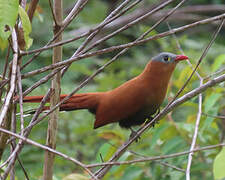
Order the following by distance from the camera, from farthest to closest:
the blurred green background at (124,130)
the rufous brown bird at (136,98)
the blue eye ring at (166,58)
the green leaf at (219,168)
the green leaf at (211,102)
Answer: the blue eye ring at (166,58) → the rufous brown bird at (136,98) → the blurred green background at (124,130) → the green leaf at (211,102) → the green leaf at (219,168)

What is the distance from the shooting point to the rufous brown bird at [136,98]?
9.70ft

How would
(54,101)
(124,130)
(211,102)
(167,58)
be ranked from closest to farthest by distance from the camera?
(54,101), (211,102), (167,58), (124,130)

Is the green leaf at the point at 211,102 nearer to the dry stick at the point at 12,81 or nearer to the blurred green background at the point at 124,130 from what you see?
the blurred green background at the point at 124,130

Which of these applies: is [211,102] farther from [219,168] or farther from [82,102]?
[219,168]

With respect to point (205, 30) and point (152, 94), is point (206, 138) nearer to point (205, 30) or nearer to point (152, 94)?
point (152, 94)

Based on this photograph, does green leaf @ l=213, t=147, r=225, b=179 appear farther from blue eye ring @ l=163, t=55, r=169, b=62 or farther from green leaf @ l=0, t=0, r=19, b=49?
blue eye ring @ l=163, t=55, r=169, b=62

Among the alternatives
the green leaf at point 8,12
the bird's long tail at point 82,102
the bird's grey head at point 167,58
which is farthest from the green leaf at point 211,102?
the green leaf at point 8,12

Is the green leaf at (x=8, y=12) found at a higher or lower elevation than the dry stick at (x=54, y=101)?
higher

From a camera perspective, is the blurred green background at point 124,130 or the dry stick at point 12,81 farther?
the blurred green background at point 124,130

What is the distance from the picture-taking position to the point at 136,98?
298 centimetres

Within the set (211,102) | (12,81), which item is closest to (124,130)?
(211,102)

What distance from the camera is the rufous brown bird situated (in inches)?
116

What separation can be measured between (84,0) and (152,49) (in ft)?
17.3

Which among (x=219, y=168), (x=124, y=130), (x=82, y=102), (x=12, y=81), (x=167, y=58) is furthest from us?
(x=124, y=130)
